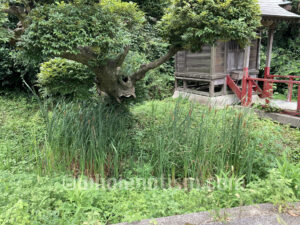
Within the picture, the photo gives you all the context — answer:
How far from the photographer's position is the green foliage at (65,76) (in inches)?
149

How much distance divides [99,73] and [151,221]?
89.4 inches

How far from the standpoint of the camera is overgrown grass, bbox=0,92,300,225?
1942mm

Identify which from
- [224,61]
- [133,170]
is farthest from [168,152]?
[224,61]

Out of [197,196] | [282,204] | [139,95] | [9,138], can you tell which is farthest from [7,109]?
[282,204]

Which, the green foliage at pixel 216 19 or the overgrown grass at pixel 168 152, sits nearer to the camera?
the overgrown grass at pixel 168 152

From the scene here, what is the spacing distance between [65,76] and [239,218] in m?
3.15

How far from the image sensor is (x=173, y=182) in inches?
106

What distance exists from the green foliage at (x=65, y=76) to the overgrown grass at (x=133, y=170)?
15.7 inches

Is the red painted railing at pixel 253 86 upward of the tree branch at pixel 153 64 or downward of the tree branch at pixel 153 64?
downward

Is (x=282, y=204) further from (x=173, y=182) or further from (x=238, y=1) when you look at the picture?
(x=238, y=1)

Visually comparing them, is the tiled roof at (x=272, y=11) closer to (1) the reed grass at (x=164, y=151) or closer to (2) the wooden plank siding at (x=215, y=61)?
(2) the wooden plank siding at (x=215, y=61)

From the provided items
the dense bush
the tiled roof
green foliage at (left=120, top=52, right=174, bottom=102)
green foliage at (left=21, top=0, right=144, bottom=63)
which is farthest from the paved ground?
the dense bush

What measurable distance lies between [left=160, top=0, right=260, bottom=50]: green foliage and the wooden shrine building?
3.57 m

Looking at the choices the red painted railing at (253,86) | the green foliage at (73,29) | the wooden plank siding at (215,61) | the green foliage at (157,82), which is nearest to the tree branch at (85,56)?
the green foliage at (73,29)
